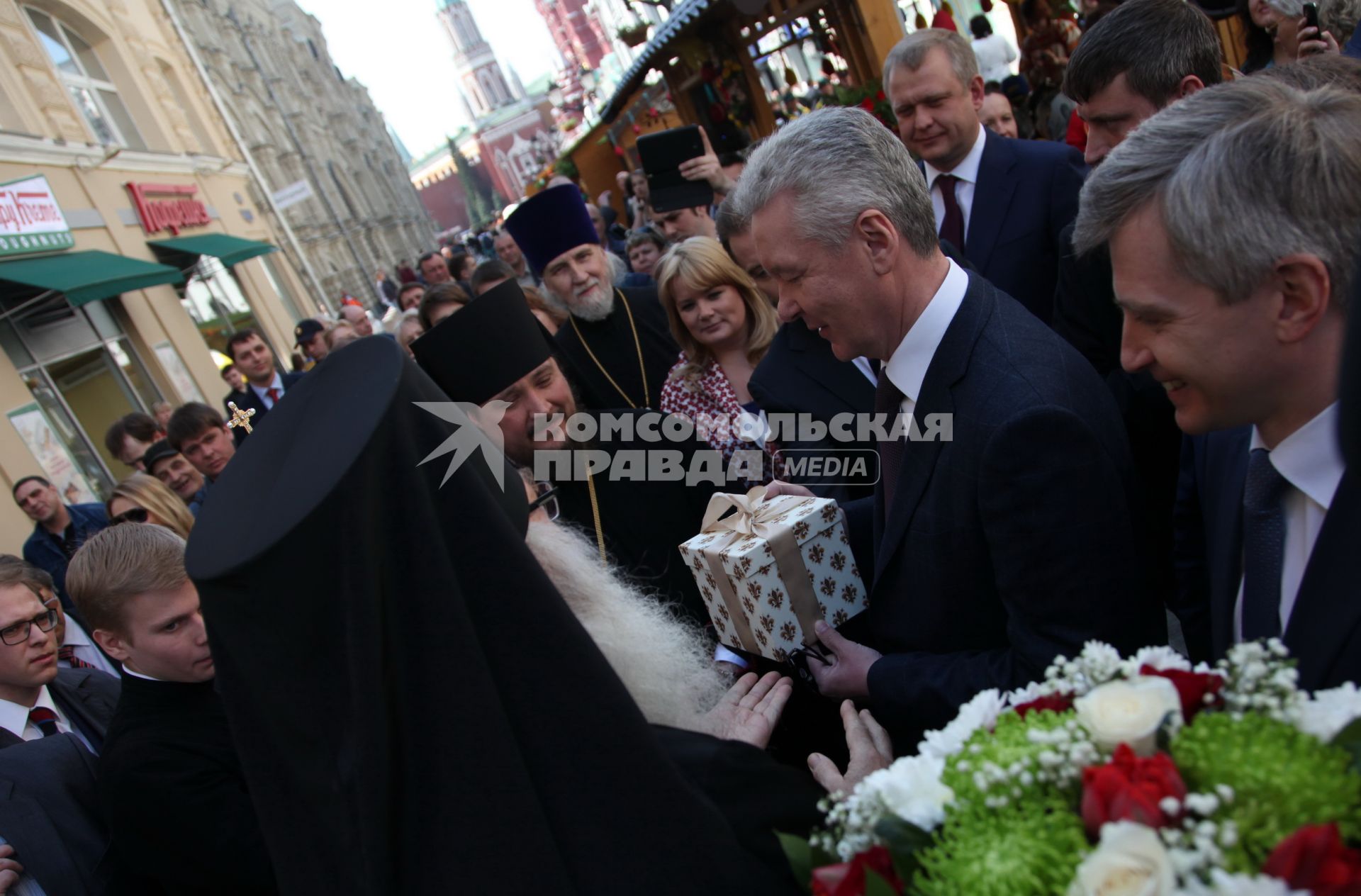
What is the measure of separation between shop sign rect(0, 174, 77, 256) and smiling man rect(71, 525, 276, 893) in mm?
9992

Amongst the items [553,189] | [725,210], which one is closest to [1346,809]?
[725,210]

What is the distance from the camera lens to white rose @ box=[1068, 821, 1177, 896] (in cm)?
74

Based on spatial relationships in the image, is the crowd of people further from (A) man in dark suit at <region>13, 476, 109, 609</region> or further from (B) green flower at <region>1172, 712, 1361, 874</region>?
(A) man in dark suit at <region>13, 476, 109, 609</region>

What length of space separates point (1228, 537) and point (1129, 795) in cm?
79

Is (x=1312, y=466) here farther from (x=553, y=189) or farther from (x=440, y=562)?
(x=553, y=189)

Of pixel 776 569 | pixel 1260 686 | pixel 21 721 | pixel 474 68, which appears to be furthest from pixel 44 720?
pixel 474 68

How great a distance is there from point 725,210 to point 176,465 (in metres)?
4.11

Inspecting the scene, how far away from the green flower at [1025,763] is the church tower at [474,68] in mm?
123558

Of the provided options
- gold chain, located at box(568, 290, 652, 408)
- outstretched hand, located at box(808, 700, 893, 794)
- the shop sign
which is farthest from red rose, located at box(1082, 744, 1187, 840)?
the shop sign

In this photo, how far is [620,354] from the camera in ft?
15.7

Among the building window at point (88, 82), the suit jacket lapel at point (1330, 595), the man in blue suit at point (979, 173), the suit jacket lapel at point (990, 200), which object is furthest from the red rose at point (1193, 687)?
the building window at point (88, 82)

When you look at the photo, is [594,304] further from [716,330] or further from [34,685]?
[34,685]

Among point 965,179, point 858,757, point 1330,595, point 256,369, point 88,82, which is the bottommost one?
point 858,757

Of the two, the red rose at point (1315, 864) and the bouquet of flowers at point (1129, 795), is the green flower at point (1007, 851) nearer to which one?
the bouquet of flowers at point (1129, 795)
